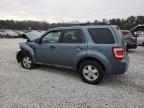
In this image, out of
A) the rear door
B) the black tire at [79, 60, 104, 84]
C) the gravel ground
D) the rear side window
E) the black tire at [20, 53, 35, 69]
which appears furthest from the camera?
the black tire at [20, 53, 35, 69]

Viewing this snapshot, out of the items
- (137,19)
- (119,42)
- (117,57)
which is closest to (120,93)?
(117,57)

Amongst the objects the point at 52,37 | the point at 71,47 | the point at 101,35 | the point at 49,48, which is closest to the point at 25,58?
the point at 49,48

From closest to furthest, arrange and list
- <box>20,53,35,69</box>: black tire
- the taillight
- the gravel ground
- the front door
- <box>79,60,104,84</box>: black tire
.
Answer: the gravel ground < the taillight < <box>79,60,104,84</box>: black tire < the front door < <box>20,53,35,69</box>: black tire

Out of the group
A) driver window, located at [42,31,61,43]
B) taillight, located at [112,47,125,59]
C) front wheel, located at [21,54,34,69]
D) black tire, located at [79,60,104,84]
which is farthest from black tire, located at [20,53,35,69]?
taillight, located at [112,47,125,59]

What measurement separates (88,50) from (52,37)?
1.60m

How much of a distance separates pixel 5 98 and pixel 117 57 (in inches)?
118

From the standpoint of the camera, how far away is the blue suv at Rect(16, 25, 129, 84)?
4840mm

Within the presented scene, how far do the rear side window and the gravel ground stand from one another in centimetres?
128

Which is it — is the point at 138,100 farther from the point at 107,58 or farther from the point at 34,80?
the point at 34,80

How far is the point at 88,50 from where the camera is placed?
5133mm

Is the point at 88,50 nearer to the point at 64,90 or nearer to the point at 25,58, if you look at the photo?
the point at 64,90

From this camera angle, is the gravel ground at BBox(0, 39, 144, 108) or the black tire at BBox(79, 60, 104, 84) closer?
the gravel ground at BBox(0, 39, 144, 108)

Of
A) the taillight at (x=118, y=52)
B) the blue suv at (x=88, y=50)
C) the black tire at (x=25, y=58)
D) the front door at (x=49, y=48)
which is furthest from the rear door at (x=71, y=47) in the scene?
the black tire at (x=25, y=58)

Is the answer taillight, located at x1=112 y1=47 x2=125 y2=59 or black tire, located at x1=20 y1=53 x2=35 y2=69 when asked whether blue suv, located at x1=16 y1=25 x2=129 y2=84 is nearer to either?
taillight, located at x1=112 y1=47 x2=125 y2=59
